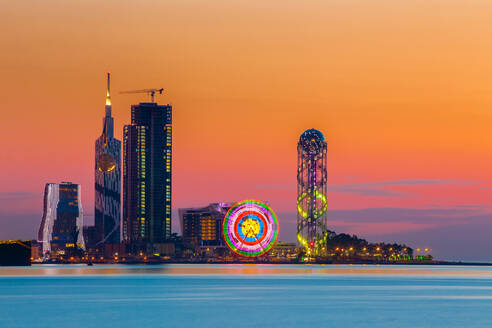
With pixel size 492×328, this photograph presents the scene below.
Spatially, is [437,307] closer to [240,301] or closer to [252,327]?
[240,301]

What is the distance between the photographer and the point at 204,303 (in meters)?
126

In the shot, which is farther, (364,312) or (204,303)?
(204,303)

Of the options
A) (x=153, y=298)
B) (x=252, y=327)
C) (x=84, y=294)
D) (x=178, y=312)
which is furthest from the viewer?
(x=84, y=294)

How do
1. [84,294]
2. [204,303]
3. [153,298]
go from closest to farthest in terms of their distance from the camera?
[204,303] → [153,298] → [84,294]

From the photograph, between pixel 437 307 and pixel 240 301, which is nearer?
pixel 437 307

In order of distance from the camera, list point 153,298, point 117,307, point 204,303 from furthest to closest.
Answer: point 153,298, point 204,303, point 117,307

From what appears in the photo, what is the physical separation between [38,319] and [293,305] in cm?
3556

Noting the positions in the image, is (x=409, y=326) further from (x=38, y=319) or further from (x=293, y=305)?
(x=38, y=319)

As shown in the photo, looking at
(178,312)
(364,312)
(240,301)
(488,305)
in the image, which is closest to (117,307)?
(178,312)

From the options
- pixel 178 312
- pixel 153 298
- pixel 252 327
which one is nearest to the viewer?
pixel 252 327

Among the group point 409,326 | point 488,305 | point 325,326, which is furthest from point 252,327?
point 488,305

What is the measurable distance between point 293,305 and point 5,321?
130ft

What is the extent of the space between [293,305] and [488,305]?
85.7ft

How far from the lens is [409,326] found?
91875 millimetres
